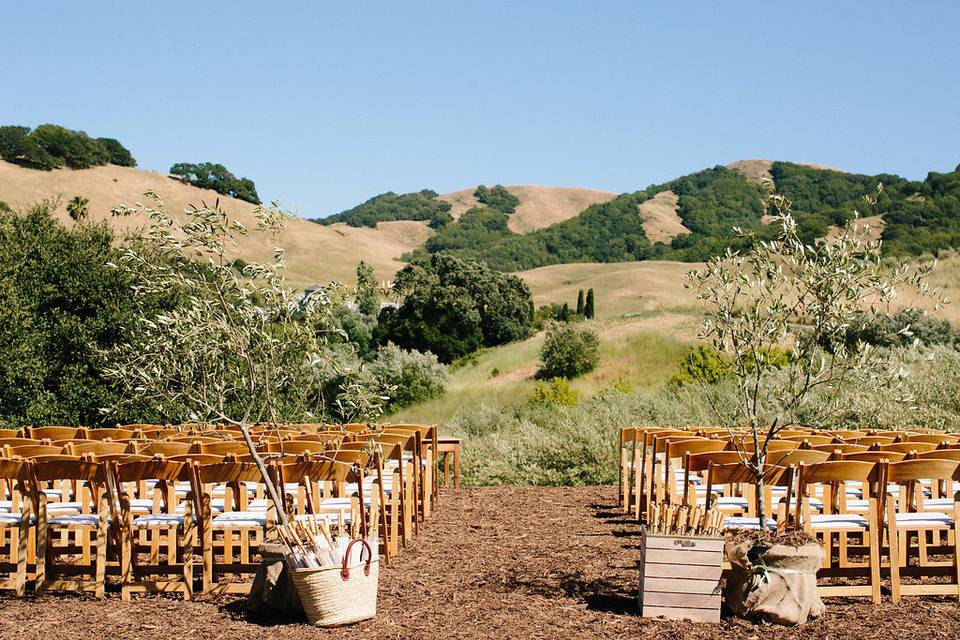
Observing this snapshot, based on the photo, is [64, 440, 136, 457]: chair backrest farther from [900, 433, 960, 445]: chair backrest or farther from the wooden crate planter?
[900, 433, 960, 445]: chair backrest

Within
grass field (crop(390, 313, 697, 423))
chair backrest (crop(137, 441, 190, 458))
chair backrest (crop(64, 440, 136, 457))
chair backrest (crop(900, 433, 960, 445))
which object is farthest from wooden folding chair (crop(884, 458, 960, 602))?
grass field (crop(390, 313, 697, 423))

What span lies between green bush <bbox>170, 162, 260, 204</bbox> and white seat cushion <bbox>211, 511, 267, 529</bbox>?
421 ft

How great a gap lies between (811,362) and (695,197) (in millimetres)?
169699

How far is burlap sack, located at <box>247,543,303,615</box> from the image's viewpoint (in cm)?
681

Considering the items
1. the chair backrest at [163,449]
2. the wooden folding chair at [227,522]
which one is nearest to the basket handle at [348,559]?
the wooden folding chair at [227,522]

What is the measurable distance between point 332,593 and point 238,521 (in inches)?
55.4

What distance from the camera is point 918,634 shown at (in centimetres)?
613

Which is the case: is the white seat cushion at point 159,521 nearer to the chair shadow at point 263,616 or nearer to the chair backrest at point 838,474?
the chair shadow at point 263,616

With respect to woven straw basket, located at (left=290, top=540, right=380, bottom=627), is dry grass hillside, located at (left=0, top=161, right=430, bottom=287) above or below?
above

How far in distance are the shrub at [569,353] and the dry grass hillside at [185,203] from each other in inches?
2300

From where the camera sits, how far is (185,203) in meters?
102

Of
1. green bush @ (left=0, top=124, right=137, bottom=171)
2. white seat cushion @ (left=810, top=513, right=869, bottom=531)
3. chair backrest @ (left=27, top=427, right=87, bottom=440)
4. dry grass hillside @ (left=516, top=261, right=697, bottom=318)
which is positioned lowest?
white seat cushion @ (left=810, top=513, right=869, bottom=531)

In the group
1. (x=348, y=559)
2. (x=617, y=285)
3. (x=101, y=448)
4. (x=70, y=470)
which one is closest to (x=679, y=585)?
(x=348, y=559)

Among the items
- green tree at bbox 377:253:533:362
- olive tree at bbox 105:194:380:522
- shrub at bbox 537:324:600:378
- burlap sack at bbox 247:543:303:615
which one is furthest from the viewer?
green tree at bbox 377:253:533:362
